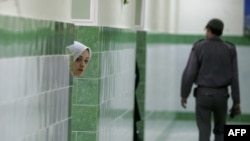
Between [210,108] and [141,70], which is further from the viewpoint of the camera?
[141,70]

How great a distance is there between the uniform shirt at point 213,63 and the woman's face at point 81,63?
10.6 feet

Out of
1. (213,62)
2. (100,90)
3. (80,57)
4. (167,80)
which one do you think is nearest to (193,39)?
(167,80)

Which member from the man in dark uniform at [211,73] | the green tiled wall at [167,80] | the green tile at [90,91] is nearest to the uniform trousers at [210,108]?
the man in dark uniform at [211,73]

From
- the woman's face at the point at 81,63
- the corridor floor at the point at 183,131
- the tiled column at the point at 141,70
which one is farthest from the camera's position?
the corridor floor at the point at 183,131

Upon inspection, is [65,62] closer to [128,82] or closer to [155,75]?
[128,82]

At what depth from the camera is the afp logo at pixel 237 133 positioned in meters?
7.24

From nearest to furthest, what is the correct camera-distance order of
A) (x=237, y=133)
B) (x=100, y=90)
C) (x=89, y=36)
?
(x=89, y=36)
(x=100, y=90)
(x=237, y=133)

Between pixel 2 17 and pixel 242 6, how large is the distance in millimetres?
10512

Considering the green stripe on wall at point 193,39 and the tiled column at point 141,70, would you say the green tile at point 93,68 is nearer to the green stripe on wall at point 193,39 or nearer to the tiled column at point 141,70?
the tiled column at point 141,70

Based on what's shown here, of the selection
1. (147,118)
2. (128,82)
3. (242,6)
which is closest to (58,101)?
(128,82)

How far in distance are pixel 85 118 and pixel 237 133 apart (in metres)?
2.36

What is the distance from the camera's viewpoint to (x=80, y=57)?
5.11 m

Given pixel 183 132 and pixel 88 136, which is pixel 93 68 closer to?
pixel 88 136

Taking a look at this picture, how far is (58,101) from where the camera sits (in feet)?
14.3
